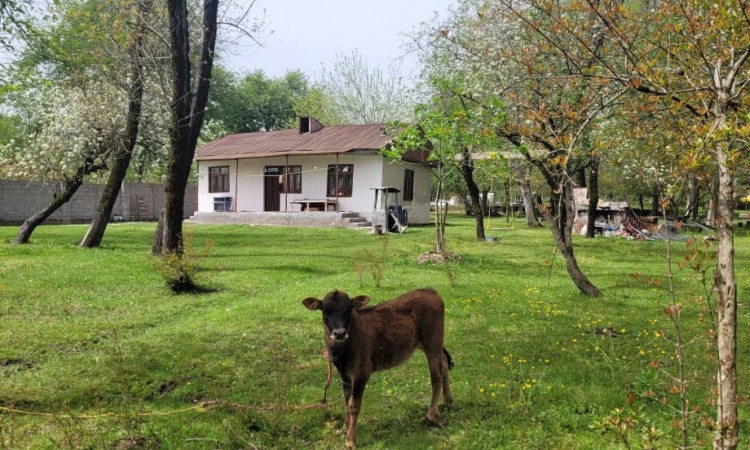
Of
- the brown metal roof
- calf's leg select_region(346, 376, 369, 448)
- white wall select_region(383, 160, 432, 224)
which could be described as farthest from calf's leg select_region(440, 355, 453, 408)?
white wall select_region(383, 160, 432, 224)

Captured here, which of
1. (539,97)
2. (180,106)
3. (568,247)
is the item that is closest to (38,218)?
(180,106)

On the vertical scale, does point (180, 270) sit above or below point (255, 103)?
below

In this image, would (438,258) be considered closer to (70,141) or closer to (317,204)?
(317,204)

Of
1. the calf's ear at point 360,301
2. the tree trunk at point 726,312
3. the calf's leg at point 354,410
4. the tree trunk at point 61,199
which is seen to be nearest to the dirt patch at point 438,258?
the calf's ear at point 360,301

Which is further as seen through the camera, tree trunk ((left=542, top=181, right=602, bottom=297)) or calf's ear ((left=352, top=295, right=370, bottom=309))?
tree trunk ((left=542, top=181, right=602, bottom=297))

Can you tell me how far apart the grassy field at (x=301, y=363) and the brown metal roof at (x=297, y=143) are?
16.6 meters

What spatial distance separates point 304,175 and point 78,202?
13.7m

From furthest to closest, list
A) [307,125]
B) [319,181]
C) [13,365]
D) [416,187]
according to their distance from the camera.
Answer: [307,125] → [416,187] → [319,181] → [13,365]

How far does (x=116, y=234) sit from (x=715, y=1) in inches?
879

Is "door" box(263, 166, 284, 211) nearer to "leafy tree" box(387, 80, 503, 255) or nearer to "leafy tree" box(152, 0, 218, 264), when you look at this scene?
"leafy tree" box(387, 80, 503, 255)

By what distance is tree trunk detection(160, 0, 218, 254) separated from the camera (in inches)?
442

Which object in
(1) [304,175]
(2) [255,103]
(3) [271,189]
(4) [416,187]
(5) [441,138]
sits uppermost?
(2) [255,103]

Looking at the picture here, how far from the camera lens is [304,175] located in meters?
30.1

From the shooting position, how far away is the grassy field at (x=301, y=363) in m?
4.19
